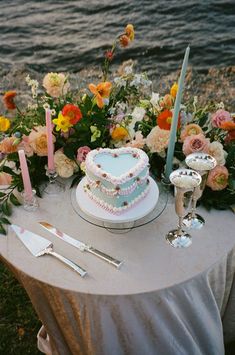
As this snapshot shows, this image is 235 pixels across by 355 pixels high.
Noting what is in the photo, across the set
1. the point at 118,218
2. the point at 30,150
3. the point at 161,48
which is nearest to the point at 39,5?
the point at 161,48

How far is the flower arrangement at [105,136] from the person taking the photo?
1.34m

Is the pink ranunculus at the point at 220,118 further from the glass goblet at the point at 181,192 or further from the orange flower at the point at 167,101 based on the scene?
the glass goblet at the point at 181,192

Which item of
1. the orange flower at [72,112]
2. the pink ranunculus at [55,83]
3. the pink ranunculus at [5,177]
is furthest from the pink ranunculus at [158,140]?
the pink ranunculus at [5,177]

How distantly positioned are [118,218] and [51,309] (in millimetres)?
338

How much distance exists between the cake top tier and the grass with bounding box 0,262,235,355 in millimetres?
906

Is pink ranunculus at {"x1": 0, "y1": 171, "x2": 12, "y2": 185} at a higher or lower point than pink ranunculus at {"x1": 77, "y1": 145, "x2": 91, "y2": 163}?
lower

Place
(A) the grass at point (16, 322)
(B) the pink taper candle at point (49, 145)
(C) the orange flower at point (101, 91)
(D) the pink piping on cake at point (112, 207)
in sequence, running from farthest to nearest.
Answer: (A) the grass at point (16, 322), (C) the orange flower at point (101, 91), (B) the pink taper candle at point (49, 145), (D) the pink piping on cake at point (112, 207)

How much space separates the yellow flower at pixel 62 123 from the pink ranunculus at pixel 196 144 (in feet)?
1.28

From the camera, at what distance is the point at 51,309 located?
122 cm

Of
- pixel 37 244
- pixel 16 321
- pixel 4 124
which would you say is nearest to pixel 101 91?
pixel 4 124

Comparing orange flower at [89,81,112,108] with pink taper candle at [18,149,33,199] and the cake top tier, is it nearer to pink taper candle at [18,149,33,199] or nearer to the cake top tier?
the cake top tier

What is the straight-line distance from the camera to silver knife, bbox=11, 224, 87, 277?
45.6 inches

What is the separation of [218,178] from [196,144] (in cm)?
13

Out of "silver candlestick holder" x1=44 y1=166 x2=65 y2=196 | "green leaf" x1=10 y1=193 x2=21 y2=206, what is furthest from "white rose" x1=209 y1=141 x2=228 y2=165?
"green leaf" x1=10 y1=193 x2=21 y2=206
